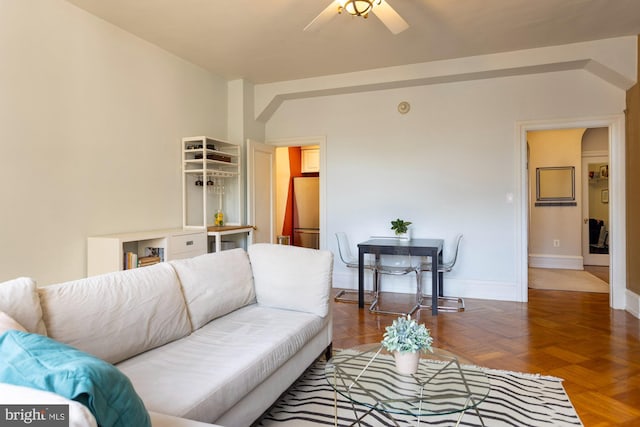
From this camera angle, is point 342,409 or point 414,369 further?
point 342,409

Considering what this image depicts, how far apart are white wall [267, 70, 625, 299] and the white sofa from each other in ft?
8.33

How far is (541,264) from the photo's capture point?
6.73m

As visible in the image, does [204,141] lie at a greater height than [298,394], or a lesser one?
greater

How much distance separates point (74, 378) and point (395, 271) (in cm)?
360

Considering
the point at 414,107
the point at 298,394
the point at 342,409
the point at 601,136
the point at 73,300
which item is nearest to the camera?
the point at 73,300

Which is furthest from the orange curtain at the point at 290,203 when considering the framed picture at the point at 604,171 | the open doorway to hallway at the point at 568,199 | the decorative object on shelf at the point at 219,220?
the framed picture at the point at 604,171

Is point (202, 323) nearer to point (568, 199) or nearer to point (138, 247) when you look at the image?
point (138, 247)

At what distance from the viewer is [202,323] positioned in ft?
7.14

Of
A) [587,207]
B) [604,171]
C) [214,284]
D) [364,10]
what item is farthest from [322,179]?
[604,171]

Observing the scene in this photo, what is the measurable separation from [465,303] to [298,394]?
2760mm

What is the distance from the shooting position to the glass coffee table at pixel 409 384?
148 centimetres

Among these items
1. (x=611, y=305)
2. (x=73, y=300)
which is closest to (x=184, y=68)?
(x=73, y=300)

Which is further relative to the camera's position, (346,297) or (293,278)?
(346,297)

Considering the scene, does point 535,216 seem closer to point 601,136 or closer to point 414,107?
point 601,136
